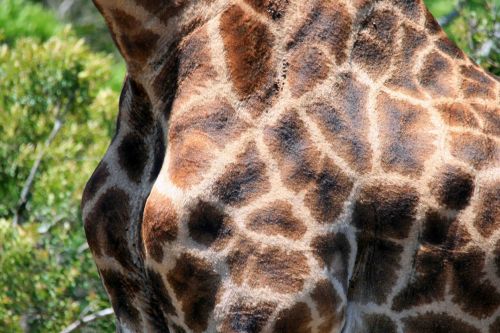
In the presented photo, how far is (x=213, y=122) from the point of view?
6.44 feet

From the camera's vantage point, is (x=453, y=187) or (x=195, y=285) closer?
(x=195, y=285)

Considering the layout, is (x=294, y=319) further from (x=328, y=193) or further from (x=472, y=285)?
(x=472, y=285)

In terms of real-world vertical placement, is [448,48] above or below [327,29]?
below

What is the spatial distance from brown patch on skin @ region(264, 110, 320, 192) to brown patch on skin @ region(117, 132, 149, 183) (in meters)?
A: 0.32

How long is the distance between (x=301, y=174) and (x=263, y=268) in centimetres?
20

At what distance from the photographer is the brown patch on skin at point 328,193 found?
1.95m

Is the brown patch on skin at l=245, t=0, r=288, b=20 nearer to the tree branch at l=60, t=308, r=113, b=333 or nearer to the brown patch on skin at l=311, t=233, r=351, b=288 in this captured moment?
the brown patch on skin at l=311, t=233, r=351, b=288

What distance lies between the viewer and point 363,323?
205cm

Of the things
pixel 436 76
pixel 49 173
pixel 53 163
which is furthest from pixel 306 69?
pixel 53 163

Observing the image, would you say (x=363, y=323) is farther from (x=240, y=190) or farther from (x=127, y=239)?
(x=127, y=239)

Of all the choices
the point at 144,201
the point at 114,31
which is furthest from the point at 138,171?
the point at 114,31

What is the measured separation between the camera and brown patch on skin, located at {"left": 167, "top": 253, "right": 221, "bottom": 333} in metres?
1.91

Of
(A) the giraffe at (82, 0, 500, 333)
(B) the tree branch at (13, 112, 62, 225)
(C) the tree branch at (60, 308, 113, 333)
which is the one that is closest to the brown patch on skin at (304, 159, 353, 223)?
(A) the giraffe at (82, 0, 500, 333)

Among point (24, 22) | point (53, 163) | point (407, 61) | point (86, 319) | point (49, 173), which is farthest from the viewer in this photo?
point (24, 22)
